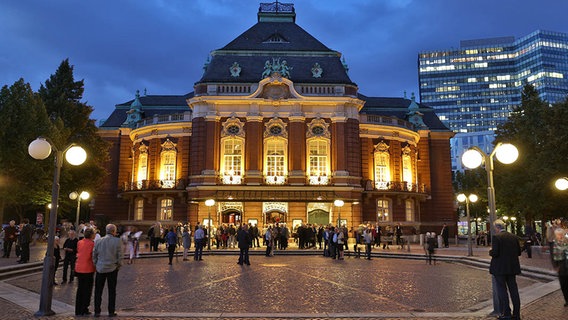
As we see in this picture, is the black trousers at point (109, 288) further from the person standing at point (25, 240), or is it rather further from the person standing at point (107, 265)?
the person standing at point (25, 240)

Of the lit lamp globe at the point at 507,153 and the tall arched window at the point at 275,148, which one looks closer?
the lit lamp globe at the point at 507,153

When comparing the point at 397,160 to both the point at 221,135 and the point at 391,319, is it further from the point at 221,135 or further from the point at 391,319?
the point at 391,319

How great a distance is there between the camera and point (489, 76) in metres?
140

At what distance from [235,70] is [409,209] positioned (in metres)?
20.0

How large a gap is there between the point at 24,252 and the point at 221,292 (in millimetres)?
11108

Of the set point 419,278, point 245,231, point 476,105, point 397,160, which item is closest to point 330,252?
point 245,231

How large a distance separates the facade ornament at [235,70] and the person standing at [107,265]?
3082 centimetres

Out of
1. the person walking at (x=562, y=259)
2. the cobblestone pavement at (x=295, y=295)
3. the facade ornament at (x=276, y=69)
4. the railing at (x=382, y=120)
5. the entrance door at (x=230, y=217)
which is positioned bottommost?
the cobblestone pavement at (x=295, y=295)

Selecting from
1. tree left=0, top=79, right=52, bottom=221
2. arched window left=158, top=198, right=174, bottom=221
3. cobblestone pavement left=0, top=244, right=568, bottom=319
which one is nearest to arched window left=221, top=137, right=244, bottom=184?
arched window left=158, top=198, right=174, bottom=221

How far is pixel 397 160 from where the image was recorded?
41.6 m

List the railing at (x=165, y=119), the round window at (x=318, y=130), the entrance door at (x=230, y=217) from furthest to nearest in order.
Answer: the railing at (x=165, y=119)
the round window at (x=318, y=130)
the entrance door at (x=230, y=217)

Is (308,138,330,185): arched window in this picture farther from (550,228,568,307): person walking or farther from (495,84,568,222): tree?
(550,228,568,307): person walking

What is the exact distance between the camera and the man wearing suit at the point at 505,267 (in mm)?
8820

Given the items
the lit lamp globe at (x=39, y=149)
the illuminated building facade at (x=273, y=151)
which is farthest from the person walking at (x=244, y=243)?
the illuminated building facade at (x=273, y=151)
